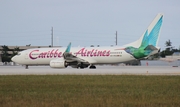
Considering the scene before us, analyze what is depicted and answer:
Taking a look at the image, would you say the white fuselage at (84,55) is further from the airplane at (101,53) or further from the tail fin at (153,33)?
the tail fin at (153,33)

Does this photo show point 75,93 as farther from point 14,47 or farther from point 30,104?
point 14,47

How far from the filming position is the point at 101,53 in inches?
2249

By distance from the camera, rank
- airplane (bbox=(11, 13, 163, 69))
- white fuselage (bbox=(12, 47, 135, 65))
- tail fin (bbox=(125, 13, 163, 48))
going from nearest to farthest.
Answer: airplane (bbox=(11, 13, 163, 69)) → tail fin (bbox=(125, 13, 163, 48)) → white fuselage (bbox=(12, 47, 135, 65))

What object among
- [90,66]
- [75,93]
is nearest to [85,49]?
[90,66]

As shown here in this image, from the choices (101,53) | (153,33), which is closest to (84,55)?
(101,53)

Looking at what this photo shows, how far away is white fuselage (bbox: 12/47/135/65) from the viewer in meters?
56.5

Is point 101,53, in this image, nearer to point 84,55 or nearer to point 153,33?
point 84,55

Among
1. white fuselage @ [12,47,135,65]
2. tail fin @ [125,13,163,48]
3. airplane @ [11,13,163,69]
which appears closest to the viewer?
airplane @ [11,13,163,69]

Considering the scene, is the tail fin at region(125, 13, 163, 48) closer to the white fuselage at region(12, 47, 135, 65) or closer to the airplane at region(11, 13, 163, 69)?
the airplane at region(11, 13, 163, 69)

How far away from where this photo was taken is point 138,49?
55.5m

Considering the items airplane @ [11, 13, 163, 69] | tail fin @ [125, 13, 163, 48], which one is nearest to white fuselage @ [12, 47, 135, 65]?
airplane @ [11, 13, 163, 69]

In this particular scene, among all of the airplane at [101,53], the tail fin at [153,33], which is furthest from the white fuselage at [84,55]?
the tail fin at [153,33]

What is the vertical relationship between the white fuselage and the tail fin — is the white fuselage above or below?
below

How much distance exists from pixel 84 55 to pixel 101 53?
286 cm
